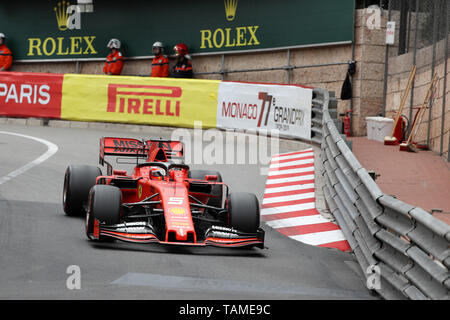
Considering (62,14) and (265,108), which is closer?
(265,108)

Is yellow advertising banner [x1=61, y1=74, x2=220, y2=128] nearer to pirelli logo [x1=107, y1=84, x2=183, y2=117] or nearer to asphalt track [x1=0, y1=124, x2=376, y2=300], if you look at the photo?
pirelli logo [x1=107, y1=84, x2=183, y2=117]

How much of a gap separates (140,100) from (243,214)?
40.7ft

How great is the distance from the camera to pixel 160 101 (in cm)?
1959

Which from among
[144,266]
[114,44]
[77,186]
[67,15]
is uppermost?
[67,15]

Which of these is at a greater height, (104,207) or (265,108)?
(265,108)

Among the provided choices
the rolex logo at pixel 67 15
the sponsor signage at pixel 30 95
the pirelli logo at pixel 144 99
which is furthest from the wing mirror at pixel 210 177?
the rolex logo at pixel 67 15

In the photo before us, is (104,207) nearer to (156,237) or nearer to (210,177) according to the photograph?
(156,237)

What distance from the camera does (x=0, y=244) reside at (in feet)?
23.4

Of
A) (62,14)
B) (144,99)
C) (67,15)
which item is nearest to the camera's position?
(144,99)

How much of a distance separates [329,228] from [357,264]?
6.19 feet

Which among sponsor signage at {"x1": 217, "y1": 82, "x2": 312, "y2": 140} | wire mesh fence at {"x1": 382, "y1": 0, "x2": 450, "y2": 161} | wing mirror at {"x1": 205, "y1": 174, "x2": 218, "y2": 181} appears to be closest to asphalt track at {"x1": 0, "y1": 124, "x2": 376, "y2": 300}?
wing mirror at {"x1": 205, "y1": 174, "x2": 218, "y2": 181}

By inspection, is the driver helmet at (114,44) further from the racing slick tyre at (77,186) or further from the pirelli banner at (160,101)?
the racing slick tyre at (77,186)

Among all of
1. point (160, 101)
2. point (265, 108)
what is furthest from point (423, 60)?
point (160, 101)

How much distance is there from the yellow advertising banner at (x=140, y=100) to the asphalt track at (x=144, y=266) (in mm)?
8812
